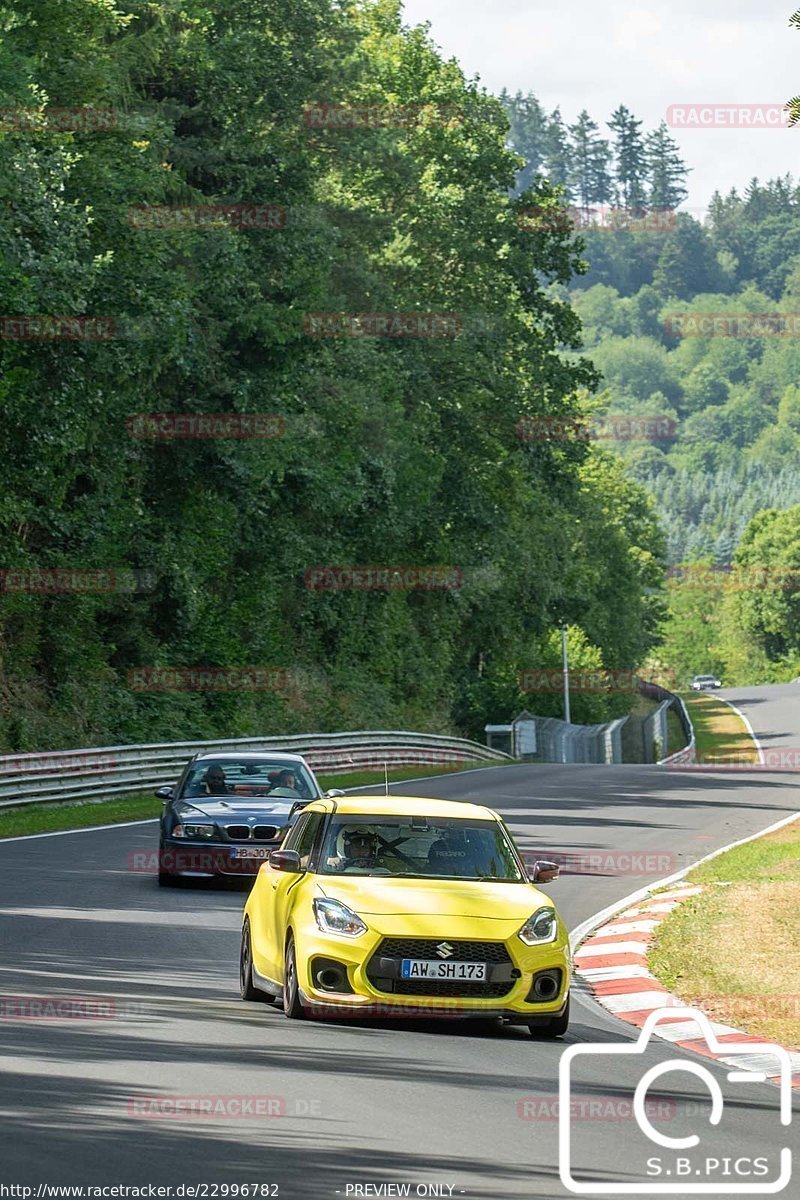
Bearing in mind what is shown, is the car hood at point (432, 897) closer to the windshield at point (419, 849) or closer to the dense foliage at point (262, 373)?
the windshield at point (419, 849)

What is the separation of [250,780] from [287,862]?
9.54 metres

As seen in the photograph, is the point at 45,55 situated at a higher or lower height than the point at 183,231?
higher

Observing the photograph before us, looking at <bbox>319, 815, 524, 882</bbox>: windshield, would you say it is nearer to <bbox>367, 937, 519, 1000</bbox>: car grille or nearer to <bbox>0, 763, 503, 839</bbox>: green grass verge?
<bbox>367, 937, 519, 1000</bbox>: car grille

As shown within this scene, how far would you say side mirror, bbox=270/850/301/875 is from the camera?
12312 millimetres

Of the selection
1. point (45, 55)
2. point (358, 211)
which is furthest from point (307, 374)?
point (45, 55)

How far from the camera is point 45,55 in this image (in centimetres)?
3728

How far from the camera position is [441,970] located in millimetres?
11555

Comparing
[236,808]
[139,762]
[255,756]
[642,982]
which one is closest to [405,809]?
[642,982]

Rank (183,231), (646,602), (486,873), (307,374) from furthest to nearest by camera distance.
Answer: (646,602) → (307,374) → (183,231) → (486,873)

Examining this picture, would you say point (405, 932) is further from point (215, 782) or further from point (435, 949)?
point (215, 782)

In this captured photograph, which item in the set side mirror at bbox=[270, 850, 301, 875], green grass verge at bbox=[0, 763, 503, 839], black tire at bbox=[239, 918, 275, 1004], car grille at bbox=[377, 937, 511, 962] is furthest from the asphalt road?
green grass verge at bbox=[0, 763, 503, 839]

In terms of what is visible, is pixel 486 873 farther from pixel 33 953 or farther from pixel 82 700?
pixel 82 700

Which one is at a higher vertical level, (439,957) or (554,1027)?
(439,957)

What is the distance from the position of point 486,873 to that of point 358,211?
45.0 metres
